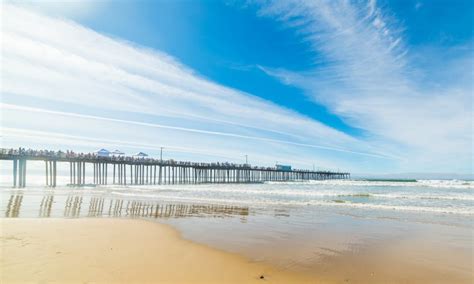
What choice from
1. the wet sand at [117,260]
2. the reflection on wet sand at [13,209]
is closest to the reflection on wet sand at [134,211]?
the reflection on wet sand at [13,209]

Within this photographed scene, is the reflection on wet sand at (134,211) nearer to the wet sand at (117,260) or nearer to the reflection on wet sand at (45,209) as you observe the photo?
the reflection on wet sand at (45,209)

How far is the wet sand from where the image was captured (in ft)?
14.7

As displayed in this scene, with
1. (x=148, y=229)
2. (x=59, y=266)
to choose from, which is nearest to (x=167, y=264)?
(x=59, y=266)

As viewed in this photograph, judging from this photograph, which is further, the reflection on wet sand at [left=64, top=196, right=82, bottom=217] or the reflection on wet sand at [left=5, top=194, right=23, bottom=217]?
the reflection on wet sand at [left=64, top=196, right=82, bottom=217]

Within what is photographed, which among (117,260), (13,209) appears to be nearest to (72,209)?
(13,209)

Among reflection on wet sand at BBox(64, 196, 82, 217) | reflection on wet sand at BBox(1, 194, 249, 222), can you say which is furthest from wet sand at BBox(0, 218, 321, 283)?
reflection on wet sand at BBox(1, 194, 249, 222)

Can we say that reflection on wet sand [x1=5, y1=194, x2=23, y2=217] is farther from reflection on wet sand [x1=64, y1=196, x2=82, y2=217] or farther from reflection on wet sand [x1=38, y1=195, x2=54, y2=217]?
reflection on wet sand [x1=64, y1=196, x2=82, y2=217]

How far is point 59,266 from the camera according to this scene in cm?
483

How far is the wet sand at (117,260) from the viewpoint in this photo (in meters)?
4.49

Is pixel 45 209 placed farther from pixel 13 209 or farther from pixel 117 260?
pixel 117 260

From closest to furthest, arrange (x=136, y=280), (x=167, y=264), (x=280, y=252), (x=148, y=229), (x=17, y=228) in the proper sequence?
(x=136, y=280), (x=167, y=264), (x=280, y=252), (x=17, y=228), (x=148, y=229)

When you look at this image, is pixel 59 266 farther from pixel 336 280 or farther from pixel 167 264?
pixel 336 280

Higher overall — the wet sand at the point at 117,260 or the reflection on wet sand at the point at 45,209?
the wet sand at the point at 117,260

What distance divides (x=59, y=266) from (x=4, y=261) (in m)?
1.00
